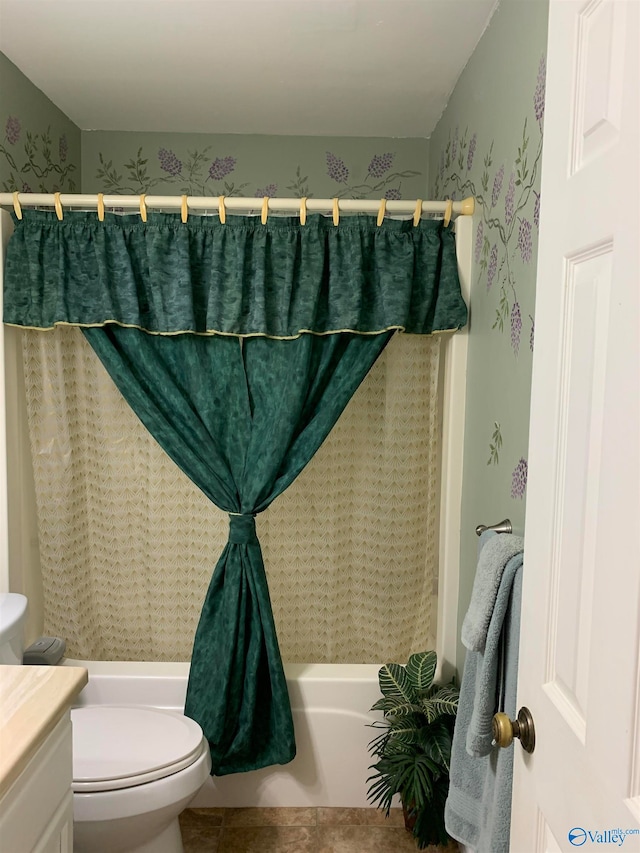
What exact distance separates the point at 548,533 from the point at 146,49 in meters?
1.90

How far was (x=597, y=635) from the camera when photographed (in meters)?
0.72

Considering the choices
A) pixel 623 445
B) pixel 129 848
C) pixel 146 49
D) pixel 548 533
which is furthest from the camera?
pixel 146 49

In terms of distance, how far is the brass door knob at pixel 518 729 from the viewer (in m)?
0.94

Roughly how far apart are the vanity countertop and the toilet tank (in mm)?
536

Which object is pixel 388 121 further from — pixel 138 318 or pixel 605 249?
pixel 605 249

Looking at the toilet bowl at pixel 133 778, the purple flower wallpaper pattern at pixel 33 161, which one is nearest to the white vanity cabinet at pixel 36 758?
the toilet bowl at pixel 133 778

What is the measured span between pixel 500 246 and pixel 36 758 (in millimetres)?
1488

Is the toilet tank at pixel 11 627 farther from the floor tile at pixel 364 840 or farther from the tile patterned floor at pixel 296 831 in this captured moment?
the floor tile at pixel 364 840

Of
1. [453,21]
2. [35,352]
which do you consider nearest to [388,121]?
[453,21]

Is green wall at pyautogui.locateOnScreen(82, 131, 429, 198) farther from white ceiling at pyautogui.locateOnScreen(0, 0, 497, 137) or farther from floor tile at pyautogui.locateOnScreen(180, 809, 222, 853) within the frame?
floor tile at pyautogui.locateOnScreen(180, 809, 222, 853)

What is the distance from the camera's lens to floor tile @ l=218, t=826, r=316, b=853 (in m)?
2.00

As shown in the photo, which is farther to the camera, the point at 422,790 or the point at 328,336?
the point at 328,336

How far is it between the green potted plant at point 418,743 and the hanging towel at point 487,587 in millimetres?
575

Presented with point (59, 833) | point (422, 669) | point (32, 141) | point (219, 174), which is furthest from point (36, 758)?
point (219, 174)
